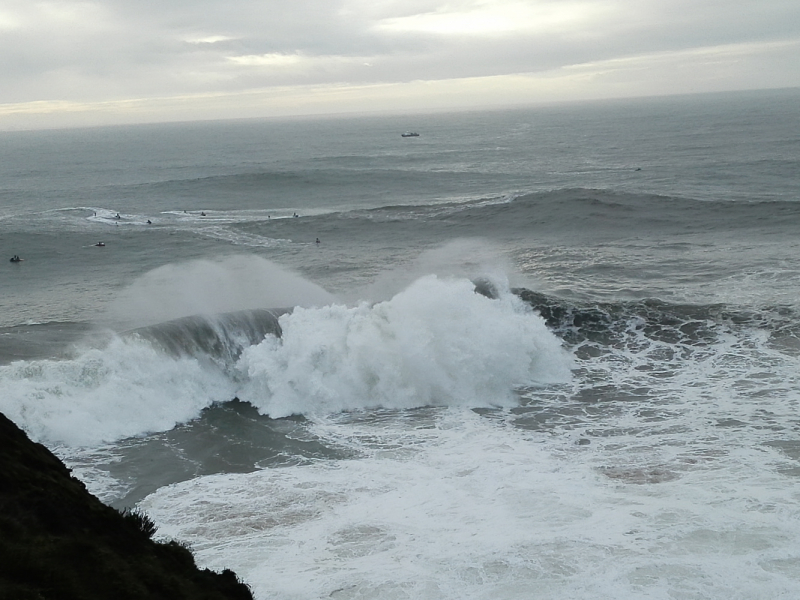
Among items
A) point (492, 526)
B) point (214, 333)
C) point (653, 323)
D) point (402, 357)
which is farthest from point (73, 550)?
point (653, 323)

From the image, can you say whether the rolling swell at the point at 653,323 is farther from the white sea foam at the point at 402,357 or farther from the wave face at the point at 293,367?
the white sea foam at the point at 402,357

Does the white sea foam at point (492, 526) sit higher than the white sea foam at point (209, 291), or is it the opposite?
the white sea foam at point (209, 291)

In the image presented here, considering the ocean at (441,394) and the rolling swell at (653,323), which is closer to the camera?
the ocean at (441,394)

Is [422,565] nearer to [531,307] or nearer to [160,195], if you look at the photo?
[531,307]

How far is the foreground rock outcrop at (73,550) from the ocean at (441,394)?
291cm

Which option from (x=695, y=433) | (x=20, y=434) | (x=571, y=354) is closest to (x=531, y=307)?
(x=571, y=354)

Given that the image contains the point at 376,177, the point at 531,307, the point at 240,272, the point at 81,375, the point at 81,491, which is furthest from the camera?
the point at 376,177

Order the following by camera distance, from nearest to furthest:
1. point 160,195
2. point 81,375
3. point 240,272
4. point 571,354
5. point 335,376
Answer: point 81,375, point 335,376, point 571,354, point 240,272, point 160,195

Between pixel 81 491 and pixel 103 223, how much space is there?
44.2m

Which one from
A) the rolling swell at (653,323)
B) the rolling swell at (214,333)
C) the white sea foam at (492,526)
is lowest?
the white sea foam at (492,526)

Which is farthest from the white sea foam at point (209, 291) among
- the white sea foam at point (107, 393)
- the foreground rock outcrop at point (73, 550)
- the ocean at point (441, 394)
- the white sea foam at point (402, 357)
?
the foreground rock outcrop at point (73, 550)

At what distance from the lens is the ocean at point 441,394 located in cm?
1239

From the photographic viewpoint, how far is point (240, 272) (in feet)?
109

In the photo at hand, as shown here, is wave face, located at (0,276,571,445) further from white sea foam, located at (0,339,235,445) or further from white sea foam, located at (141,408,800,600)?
white sea foam, located at (141,408,800,600)
